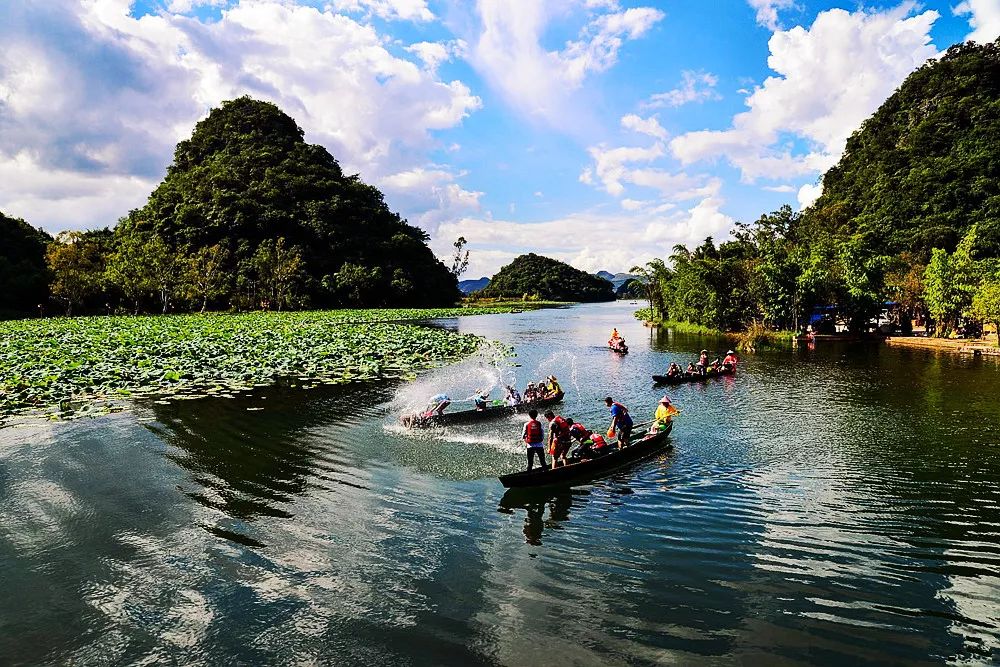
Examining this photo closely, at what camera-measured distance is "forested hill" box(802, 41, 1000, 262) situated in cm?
7338

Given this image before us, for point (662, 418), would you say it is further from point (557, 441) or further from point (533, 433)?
point (533, 433)

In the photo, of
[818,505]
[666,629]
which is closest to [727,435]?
[818,505]

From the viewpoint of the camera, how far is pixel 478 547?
35.0 ft

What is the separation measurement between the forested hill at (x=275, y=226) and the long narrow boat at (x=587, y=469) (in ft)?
262

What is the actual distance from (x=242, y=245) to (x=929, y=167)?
111326mm

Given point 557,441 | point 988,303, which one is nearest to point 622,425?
point 557,441

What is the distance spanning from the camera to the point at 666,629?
7961 millimetres

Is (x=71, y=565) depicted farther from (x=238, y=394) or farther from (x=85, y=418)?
(x=238, y=394)

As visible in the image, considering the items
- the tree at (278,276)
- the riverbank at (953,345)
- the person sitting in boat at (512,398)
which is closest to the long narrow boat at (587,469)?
the person sitting in boat at (512,398)

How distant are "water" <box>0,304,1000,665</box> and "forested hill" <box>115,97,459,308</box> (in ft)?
246

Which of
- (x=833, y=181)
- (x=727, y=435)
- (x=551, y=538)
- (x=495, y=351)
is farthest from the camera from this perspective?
(x=833, y=181)

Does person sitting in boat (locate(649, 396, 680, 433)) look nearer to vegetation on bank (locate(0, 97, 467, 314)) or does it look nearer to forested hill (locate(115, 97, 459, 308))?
vegetation on bank (locate(0, 97, 467, 314))

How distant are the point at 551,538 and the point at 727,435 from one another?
34.5 feet

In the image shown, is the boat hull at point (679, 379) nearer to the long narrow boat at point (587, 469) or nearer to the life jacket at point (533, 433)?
the long narrow boat at point (587, 469)
